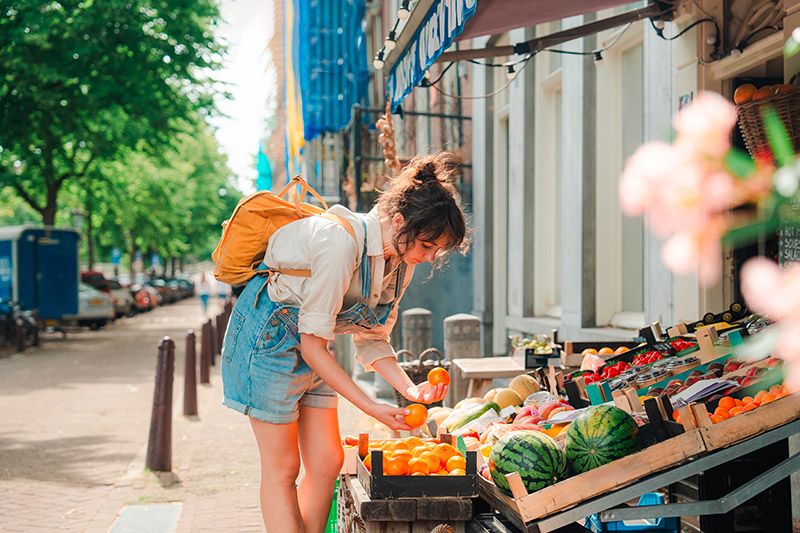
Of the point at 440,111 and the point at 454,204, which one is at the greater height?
the point at 440,111

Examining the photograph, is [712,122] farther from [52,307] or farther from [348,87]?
[52,307]

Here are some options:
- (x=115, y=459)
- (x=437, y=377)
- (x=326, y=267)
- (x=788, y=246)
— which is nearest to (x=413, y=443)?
(x=437, y=377)

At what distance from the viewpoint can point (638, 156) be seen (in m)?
0.69

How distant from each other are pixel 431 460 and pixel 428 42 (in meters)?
2.11

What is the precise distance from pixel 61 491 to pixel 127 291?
A: 27.6 m

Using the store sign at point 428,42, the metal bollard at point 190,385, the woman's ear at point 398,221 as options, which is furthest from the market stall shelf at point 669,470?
the metal bollard at point 190,385

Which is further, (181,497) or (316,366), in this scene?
(181,497)

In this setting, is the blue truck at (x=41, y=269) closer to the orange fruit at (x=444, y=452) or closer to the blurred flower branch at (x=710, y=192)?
the orange fruit at (x=444, y=452)

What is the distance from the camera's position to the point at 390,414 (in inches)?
118

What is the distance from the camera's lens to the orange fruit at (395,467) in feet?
10.0

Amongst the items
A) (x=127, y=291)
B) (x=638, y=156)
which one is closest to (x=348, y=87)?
(x=638, y=156)

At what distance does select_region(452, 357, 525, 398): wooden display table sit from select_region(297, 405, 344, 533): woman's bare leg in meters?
2.56

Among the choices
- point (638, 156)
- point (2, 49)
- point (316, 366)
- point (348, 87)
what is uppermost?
point (2, 49)

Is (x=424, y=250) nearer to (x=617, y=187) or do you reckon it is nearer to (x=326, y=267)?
(x=326, y=267)
